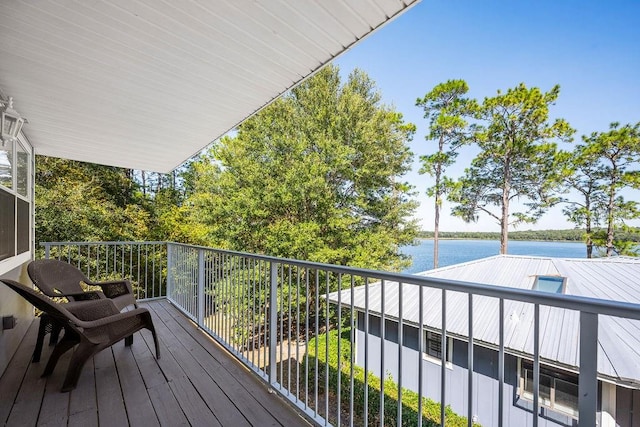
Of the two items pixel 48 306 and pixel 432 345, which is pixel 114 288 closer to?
pixel 48 306

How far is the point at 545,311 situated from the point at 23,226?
9063 millimetres

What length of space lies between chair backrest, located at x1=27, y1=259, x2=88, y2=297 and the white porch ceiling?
166cm

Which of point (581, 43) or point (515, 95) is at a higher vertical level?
point (581, 43)

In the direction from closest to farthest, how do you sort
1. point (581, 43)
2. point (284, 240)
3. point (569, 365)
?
point (569, 365), point (284, 240), point (581, 43)

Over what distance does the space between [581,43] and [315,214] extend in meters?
18.0

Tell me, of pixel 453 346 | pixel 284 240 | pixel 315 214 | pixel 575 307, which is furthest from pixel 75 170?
pixel 575 307

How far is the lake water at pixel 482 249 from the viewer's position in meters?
16.7

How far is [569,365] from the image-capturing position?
15.3 ft

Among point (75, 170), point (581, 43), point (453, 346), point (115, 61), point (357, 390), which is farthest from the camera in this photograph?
point (581, 43)

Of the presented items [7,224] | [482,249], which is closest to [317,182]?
[7,224]

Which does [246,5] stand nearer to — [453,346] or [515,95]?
[453,346]

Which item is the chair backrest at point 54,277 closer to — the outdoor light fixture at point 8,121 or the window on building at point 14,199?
the window on building at point 14,199

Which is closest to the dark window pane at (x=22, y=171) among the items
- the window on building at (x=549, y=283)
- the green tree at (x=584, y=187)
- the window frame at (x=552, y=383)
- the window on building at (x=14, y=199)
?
the window on building at (x=14, y=199)

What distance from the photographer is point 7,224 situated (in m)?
3.25
